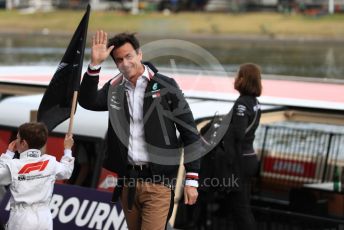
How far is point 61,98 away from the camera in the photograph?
5.38 metres

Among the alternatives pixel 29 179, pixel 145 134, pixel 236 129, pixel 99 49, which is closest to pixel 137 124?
pixel 145 134

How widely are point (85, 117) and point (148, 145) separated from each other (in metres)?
2.12

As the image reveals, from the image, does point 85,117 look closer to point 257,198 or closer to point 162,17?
point 257,198

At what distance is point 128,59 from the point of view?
4711mm

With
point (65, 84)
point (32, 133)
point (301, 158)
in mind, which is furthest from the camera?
point (301, 158)

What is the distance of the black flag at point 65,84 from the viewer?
17.3ft

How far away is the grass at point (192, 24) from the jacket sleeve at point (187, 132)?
44526 millimetres

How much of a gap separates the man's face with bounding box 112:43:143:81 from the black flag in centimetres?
59

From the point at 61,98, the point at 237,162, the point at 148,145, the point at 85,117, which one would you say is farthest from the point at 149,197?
the point at 85,117

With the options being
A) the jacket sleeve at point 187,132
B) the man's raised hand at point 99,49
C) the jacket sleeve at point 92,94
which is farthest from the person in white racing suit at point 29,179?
the jacket sleeve at point 187,132

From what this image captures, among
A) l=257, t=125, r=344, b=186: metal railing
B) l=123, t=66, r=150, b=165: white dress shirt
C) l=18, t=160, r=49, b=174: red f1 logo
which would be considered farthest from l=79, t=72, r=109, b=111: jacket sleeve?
l=257, t=125, r=344, b=186: metal railing

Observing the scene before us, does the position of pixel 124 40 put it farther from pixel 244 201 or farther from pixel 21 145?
pixel 244 201

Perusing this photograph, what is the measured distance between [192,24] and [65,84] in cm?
5068

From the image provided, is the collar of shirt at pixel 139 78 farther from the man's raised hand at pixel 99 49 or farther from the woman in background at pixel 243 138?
the woman in background at pixel 243 138
